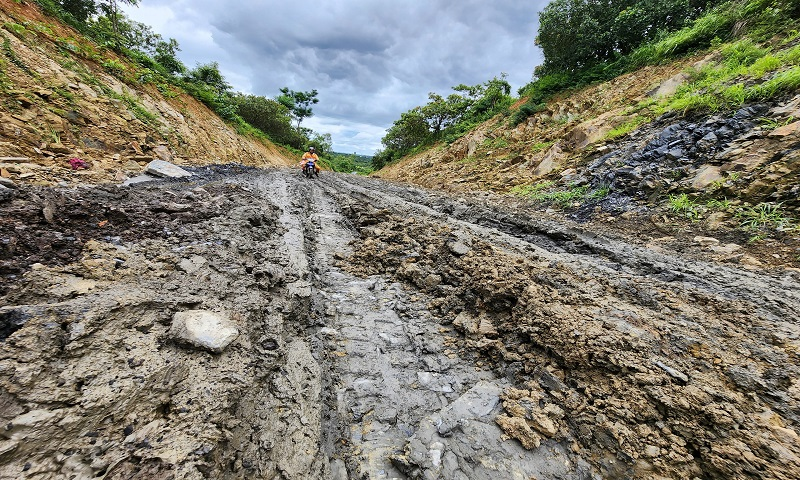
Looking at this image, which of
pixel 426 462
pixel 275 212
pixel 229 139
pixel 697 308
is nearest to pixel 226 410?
pixel 426 462

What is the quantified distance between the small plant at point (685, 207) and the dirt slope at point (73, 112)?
9.77 meters

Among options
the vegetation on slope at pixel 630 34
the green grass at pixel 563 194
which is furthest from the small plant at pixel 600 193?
the vegetation on slope at pixel 630 34

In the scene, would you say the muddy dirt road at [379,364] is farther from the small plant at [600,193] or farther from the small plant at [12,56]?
the small plant at [12,56]

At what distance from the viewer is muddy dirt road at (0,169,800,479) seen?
1.43 meters

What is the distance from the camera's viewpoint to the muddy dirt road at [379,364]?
1.43 metres

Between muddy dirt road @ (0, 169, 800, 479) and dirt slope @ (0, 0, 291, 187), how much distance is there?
3.32 m

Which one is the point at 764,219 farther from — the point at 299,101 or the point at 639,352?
the point at 299,101

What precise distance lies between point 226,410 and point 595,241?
4.55 m

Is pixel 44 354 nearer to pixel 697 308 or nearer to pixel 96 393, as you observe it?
pixel 96 393

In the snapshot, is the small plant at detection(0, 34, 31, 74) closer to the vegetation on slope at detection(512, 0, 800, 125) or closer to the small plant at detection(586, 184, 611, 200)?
the small plant at detection(586, 184, 611, 200)

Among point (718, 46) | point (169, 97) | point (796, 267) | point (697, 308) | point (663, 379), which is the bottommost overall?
→ point (663, 379)

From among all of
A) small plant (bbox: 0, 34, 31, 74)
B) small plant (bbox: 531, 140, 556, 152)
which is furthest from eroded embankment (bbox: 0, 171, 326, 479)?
small plant (bbox: 531, 140, 556, 152)

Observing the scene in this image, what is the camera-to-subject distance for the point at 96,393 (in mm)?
1444

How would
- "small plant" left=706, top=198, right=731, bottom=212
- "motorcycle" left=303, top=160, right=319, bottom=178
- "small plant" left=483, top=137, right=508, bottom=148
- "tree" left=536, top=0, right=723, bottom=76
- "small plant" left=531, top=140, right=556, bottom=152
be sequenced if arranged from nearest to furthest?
"small plant" left=706, top=198, right=731, bottom=212 < "small plant" left=531, top=140, right=556, bottom=152 < "tree" left=536, top=0, right=723, bottom=76 < "motorcycle" left=303, top=160, right=319, bottom=178 < "small plant" left=483, top=137, right=508, bottom=148
